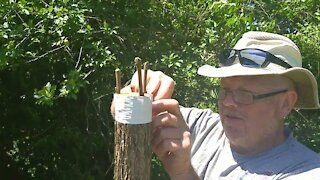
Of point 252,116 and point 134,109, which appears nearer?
point 134,109

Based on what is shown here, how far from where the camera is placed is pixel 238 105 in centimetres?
286

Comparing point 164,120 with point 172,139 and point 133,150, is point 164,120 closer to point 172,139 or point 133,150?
point 172,139

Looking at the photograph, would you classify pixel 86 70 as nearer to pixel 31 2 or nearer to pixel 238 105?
pixel 31 2

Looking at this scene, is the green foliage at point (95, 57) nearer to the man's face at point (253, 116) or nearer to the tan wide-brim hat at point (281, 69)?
the tan wide-brim hat at point (281, 69)

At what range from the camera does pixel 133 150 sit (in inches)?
101

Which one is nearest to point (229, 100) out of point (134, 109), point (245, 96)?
point (245, 96)

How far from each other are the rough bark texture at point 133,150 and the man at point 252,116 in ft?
0.35

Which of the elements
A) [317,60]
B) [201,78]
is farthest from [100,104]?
[317,60]

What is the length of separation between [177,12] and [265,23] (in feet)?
2.50

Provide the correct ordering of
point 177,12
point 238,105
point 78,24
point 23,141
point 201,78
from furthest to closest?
point 23,141 → point 177,12 → point 201,78 → point 78,24 → point 238,105

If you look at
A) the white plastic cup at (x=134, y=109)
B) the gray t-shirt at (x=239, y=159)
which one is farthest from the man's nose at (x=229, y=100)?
the white plastic cup at (x=134, y=109)

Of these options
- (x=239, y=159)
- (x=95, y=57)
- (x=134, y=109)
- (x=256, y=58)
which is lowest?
(x=239, y=159)

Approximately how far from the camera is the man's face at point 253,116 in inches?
113

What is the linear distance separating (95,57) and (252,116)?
1755mm
